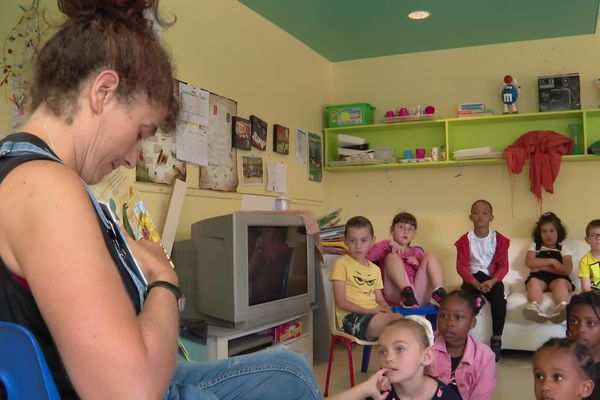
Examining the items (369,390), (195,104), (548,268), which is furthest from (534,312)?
(195,104)

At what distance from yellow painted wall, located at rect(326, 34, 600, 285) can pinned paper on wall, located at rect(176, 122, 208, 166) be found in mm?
1973

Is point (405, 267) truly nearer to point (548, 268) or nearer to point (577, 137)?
point (548, 268)

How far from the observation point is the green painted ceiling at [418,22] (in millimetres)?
3691

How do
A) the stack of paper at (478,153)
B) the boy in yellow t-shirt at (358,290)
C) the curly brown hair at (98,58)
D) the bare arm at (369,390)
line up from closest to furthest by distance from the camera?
the curly brown hair at (98,58)
the bare arm at (369,390)
the boy in yellow t-shirt at (358,290)
the stack of paper at (478,153)

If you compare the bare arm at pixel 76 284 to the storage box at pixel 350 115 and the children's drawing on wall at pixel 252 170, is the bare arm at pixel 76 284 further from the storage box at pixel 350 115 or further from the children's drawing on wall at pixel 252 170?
the storage box at pixel 350 115

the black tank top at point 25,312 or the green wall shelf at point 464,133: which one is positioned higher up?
the green wall shelf at point 464,133

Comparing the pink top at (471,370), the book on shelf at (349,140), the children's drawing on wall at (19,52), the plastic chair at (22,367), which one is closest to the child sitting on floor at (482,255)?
the book on shelf at (349,140)

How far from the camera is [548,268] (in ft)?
13.1

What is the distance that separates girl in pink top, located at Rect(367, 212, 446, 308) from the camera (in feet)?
11.9

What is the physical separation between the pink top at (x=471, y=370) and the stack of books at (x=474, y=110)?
102 inches

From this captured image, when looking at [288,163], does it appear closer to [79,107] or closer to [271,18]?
[271,18]

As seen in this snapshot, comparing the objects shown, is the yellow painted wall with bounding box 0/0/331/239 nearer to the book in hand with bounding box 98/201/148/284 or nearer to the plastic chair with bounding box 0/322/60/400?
the book in hand with bounding box 98/201/148/284

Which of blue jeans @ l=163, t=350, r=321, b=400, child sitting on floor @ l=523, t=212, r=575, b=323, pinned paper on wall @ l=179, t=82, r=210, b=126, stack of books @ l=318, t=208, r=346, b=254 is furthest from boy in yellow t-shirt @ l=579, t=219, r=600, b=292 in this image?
blue jeans @ l=163, t=350, r=321, b=400

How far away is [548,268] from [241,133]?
7.90 ft
